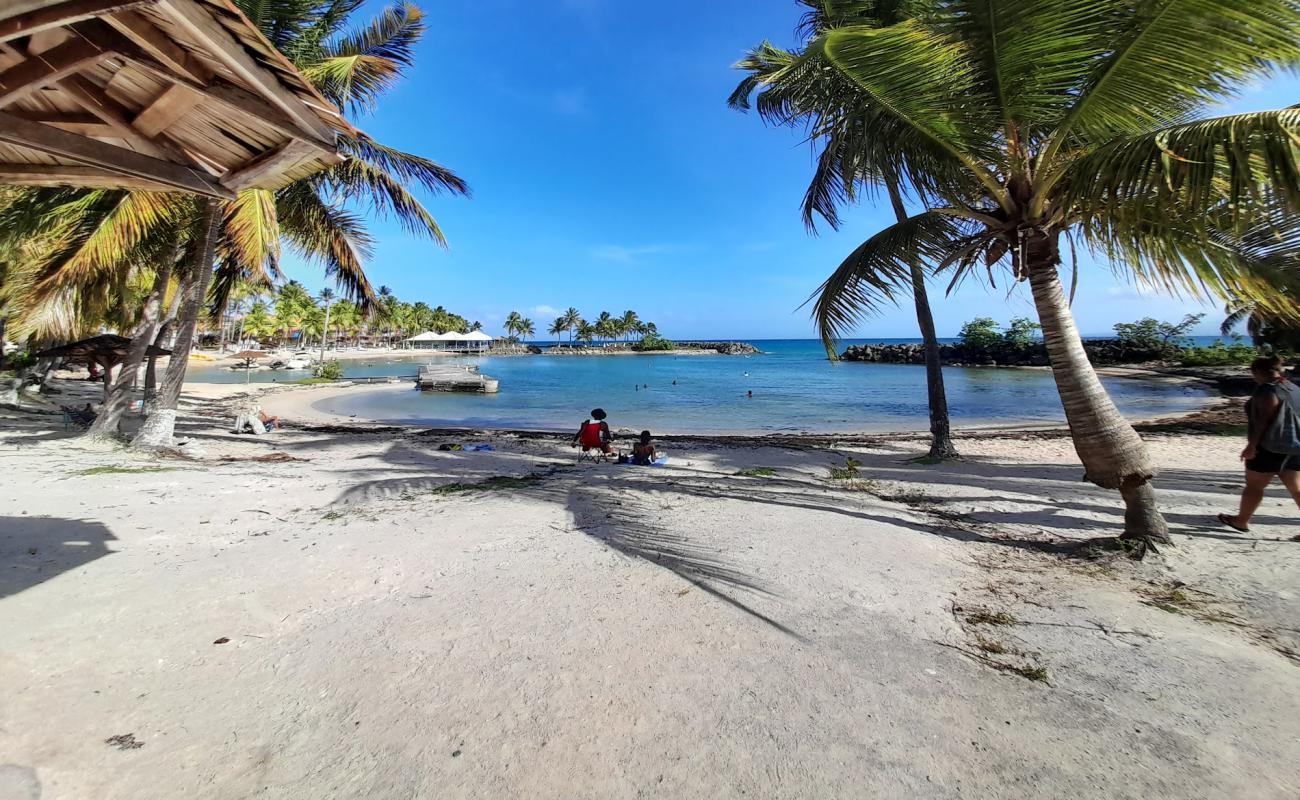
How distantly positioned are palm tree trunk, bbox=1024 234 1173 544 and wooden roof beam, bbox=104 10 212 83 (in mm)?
5620

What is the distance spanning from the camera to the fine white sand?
198 cm

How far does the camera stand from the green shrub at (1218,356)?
38.1 m

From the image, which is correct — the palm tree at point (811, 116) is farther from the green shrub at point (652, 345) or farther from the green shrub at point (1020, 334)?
the green shrub at point (652, 345)

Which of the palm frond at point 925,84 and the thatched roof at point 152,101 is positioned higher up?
the palm frond at point 925,84

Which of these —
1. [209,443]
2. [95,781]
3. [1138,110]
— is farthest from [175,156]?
[209,443]

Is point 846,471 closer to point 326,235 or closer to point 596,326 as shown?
point 326,235

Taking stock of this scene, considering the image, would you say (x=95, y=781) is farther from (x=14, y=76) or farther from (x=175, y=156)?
(x=175, y=156)

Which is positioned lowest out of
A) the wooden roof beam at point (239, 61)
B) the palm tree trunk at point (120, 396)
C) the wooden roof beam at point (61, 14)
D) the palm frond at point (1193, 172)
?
the palm tree trunk at point (120, 396)

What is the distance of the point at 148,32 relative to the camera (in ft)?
5.88

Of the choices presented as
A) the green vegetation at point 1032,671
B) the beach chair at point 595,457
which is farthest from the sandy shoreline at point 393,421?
the green vegetation at point 1032,671

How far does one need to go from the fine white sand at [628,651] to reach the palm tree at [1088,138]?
166 centimetres

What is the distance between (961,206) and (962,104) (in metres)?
1.00

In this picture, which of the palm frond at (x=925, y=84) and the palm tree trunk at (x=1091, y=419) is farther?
the palm tree trunk at (x=1091, y=419)

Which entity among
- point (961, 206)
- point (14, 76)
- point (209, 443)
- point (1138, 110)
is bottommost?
point (209, 443)
